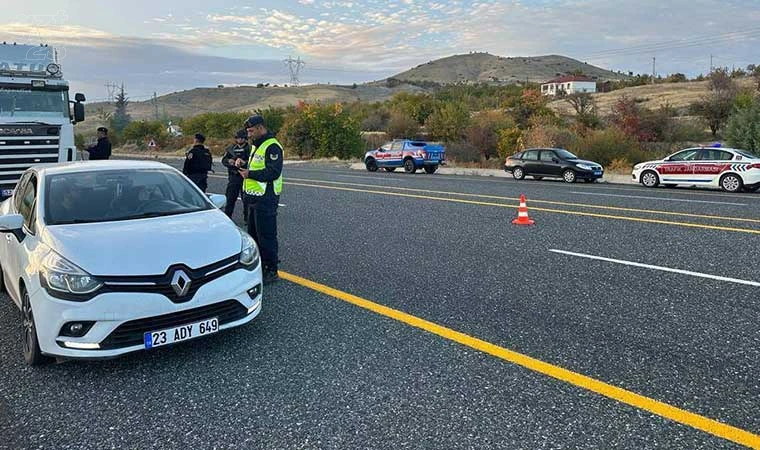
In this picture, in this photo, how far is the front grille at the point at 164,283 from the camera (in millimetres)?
3859

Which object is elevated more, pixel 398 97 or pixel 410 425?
pixel 398 97

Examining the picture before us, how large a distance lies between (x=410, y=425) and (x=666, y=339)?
2498 mm

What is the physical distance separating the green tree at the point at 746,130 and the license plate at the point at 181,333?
27.7 meters

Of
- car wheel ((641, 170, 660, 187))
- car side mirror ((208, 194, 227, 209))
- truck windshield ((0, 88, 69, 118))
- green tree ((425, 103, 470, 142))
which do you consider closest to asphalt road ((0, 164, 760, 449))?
car side mirror ((208, 194, 227, 209))

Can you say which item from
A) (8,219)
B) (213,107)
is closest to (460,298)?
(8,219)

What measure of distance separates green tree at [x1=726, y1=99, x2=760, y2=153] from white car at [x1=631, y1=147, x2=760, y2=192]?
8.10m

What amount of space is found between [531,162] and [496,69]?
469 ft

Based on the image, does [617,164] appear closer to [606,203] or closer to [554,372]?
[606,203]

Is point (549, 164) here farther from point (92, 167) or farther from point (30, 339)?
point (30, 339)

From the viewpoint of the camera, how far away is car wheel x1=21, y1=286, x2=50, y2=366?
4055 millimetres

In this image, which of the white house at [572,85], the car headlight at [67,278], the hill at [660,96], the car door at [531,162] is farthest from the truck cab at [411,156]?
the white house at [572,85]

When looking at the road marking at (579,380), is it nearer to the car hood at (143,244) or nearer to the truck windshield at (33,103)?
the car hood at (143,244)

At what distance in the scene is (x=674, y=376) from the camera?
3836mm

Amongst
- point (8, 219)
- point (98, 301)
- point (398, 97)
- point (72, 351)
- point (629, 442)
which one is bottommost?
point (629, 442)
